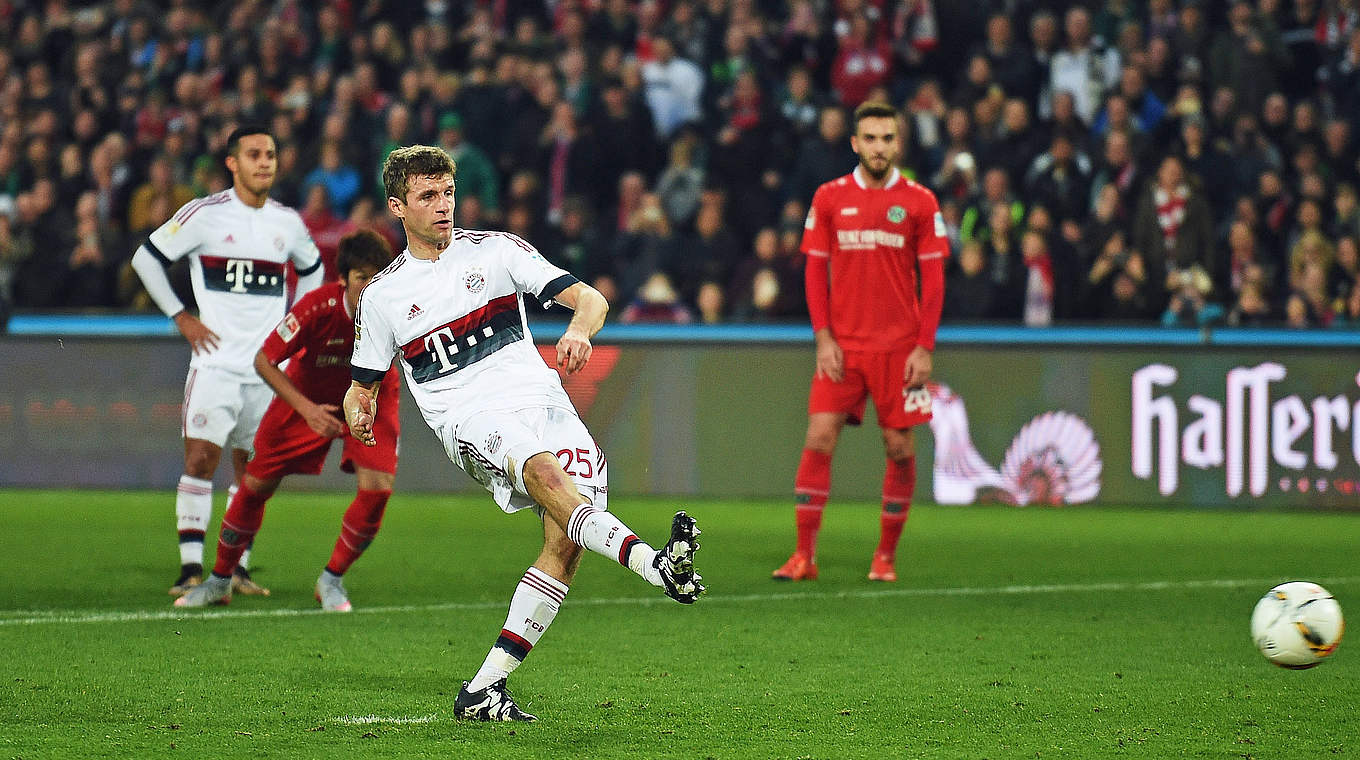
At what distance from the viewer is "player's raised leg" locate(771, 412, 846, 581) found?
8.94 metres

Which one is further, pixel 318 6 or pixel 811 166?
pixel 318 6

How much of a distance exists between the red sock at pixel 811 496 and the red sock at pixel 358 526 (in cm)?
229

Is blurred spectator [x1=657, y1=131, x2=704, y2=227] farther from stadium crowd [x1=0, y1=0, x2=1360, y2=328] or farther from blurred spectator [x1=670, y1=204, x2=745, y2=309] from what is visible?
blurred spectator [x1=670, y1=204, x2=745, y2=309]

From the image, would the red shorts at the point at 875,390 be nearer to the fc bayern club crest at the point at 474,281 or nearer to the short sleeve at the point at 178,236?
the short sleeve at the point at 178,236

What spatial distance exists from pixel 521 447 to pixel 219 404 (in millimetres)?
3761

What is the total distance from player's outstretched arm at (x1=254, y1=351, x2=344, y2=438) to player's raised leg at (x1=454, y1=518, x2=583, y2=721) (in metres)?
2.27

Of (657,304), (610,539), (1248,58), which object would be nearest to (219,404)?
(610,539)

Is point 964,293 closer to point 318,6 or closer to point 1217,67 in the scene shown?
point 1217,67

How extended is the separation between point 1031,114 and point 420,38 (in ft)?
20.0

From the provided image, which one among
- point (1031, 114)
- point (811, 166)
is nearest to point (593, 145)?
point (811, 166)

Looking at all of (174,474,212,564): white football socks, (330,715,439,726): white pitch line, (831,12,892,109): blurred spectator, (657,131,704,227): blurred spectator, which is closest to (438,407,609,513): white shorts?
(330,715,439,726): white pitch line

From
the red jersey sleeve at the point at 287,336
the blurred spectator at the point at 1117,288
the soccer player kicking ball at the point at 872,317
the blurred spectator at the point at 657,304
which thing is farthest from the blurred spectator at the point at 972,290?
the red jersey sleeve at the point at 287,336

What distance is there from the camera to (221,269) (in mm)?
8742

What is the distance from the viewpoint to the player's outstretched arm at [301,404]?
741 centimetres
